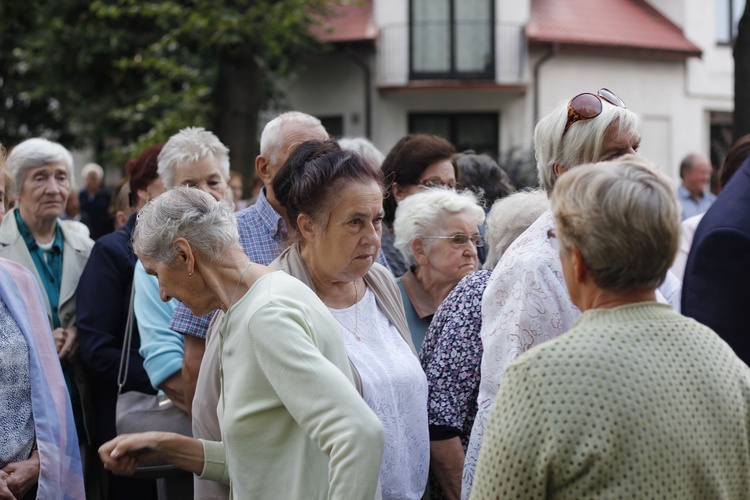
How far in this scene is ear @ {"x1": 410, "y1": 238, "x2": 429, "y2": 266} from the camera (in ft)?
14.8

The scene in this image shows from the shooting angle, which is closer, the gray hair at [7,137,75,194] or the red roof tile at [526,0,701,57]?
the gray hair at [7,137,75,194]

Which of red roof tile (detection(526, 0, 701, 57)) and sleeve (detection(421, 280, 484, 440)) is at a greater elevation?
red roof tile (detection(526, 0, 701, 57))

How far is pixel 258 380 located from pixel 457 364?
1046mm

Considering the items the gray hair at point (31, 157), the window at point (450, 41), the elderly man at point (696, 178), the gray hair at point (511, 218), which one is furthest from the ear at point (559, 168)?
the window at point (450, 41)

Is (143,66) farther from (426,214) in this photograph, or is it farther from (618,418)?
(618,418)

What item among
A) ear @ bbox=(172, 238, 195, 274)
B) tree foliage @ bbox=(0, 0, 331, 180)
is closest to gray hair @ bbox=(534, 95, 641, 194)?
ear @ bbox=(172, 238, 195, 274)

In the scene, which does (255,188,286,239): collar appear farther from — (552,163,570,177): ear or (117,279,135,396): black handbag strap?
(552,163,570,177): ear

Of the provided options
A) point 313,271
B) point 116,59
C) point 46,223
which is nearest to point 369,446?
point 313,271

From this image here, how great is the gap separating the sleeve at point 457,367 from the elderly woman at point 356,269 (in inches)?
6.2

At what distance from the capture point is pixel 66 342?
491cm

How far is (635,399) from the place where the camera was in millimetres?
2031

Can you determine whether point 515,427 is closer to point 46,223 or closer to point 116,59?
point 46,223

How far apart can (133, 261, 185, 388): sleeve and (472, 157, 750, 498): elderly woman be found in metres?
2.43

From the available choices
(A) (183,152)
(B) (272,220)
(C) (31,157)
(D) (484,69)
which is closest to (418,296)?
(B) (272,220)
